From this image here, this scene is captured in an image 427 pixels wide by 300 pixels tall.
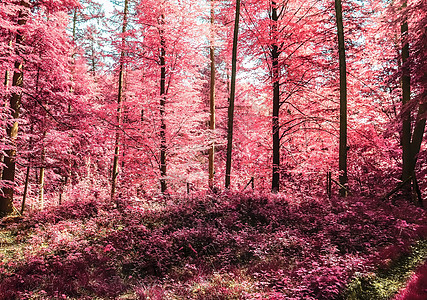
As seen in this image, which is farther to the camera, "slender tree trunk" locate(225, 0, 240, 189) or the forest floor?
"slender tree trunk" locate(225, 0, 240, 189)

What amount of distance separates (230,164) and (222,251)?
15.9 ft

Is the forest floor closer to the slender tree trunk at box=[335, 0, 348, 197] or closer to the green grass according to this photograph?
the green grass

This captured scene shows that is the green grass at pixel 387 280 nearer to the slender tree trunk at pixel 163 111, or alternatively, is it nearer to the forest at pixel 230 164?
the forest at pixel 230 164

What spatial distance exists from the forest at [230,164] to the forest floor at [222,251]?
0.17 ft

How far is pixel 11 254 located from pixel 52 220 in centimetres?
280

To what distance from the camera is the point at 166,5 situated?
12586mm

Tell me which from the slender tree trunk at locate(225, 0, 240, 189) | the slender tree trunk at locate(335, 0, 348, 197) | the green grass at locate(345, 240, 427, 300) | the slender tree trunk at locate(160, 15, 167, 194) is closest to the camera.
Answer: the green grass at locate(345, 240, 427, 300)

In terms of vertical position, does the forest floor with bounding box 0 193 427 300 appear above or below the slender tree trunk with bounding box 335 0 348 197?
below

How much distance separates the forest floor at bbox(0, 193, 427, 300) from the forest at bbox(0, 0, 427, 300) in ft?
0.17

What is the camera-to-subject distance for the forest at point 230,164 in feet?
20.6

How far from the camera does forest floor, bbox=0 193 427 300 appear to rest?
5.47 metres

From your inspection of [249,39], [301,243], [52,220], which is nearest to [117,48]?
[249,39]

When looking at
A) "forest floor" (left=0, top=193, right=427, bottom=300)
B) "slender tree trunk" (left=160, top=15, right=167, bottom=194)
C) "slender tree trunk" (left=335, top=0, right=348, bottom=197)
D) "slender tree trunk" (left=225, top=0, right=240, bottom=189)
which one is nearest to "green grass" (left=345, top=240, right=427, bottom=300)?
"forest floor" (left=0, top=193, right=427, bottom=300)

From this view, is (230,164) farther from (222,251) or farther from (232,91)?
(222,251)
